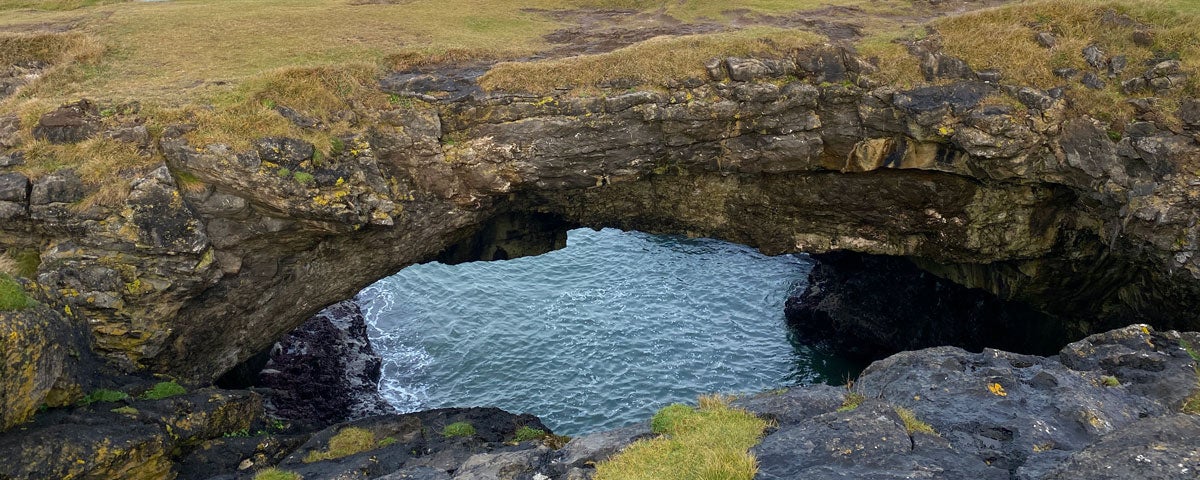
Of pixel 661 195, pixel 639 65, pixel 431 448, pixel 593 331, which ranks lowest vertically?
pixel 593 331

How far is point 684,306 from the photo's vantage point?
42.7 metres

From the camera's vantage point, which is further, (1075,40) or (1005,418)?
(1075,40)

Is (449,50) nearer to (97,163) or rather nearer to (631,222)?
(631,222)

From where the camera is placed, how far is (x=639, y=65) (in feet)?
92.0

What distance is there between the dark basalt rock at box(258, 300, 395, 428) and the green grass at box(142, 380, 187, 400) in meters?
8.28

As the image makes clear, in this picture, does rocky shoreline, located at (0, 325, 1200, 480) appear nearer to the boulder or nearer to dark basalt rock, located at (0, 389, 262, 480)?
dark basalt rock, located at (0, 389, 262, 480)

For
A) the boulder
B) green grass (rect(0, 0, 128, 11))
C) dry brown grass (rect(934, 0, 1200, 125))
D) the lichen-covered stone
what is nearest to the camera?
the lichen-covered stone

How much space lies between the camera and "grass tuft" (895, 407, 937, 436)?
50.6 ft

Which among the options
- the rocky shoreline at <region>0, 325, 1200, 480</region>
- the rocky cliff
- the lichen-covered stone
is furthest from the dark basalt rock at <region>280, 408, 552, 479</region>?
the rocky cliff

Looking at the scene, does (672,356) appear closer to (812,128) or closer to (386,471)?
(812,128)

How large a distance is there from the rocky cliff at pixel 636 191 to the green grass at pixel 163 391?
5.69ft

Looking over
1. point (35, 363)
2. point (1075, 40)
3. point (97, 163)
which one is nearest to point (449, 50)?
point (97, 163)

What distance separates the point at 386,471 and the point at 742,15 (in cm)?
2743

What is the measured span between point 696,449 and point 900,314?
27.3 m
